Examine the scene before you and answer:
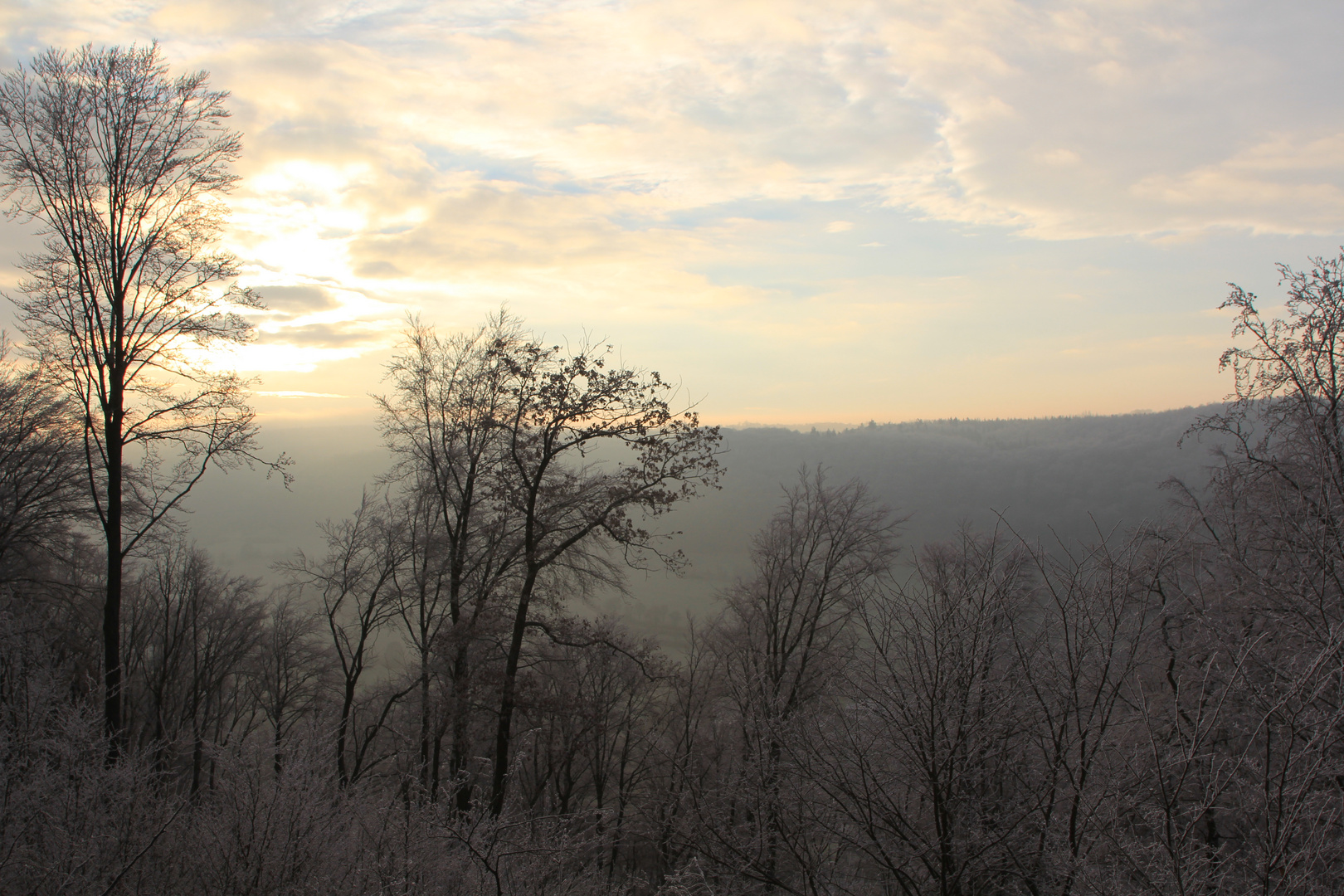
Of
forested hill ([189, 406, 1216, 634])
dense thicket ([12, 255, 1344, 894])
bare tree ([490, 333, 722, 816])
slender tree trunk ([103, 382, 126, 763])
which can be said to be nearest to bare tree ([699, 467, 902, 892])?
dense thicket ([12, 255, 1344, 894])

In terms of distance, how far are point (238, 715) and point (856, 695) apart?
103 feet

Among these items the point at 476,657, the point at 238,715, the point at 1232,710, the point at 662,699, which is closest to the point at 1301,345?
the point at 1232,710

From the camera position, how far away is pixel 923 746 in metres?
6.24

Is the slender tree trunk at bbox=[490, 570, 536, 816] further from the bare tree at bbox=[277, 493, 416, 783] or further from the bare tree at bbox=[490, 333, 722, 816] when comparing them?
the bare tree at bbox=[277, 493, 416, 783]

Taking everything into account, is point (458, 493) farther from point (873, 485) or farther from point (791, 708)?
point (873, 485)

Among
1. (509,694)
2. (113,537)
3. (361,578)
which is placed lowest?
(509,694)

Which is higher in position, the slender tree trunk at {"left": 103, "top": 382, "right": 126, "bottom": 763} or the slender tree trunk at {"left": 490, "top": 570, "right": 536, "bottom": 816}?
the slender tree trunk at {"left": 103, "top": 382, "right": 126, "bottom": 763}

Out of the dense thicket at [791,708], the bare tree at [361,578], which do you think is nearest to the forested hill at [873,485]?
the bare tree at [361,578]

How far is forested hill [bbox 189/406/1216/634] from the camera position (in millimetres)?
59500

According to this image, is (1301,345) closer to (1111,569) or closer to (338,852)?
(1111,569)

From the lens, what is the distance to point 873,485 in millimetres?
70250

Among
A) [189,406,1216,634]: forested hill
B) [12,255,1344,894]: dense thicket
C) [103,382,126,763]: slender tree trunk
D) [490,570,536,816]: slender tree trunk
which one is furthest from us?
Result: [189,406,1216,634]: forested hill

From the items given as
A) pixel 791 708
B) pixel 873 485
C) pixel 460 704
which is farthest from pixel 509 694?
pixel 873 485

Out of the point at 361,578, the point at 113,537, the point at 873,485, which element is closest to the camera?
the point at 113,537
